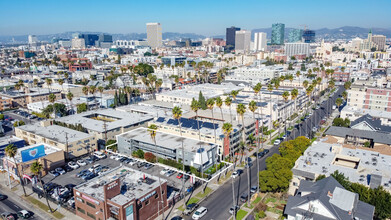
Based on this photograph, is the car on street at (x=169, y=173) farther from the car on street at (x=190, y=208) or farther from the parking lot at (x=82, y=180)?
the car on street at (x=190, y=208)

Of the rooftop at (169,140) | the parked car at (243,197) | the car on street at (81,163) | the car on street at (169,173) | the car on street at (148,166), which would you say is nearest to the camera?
the parked car at (243,197)

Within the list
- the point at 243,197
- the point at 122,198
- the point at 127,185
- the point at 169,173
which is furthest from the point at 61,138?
the point at 243,197

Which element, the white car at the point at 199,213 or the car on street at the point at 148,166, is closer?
the white car at the point at 199,213

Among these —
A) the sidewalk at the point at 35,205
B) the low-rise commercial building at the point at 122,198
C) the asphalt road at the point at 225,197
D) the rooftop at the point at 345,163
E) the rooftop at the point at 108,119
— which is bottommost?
the sidewalk at the point at 35,205

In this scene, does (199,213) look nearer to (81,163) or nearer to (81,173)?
(81,173)

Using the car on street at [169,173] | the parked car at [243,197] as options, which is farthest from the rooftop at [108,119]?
the parked car at [243,197]

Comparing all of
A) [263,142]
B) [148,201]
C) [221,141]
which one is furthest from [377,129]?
[148,201]

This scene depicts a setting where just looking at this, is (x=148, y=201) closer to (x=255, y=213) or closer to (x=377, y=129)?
(x=255, y=213)
